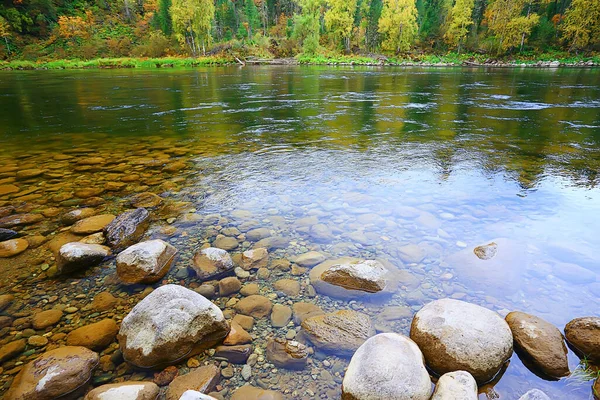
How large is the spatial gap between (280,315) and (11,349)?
6.99ft

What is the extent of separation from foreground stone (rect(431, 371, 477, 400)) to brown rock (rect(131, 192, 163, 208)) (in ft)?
Answer: 14.6

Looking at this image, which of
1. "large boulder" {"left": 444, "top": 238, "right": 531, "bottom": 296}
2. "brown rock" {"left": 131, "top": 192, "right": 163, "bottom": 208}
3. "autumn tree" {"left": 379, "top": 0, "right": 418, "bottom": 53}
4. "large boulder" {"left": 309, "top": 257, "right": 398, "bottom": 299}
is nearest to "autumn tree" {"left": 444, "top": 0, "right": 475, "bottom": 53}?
"autumn tree" {"left": 379, "top": 0, "right": 418, "bottom": 53}

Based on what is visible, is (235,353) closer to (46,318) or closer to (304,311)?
(304,311)

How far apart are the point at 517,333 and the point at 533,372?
275mm

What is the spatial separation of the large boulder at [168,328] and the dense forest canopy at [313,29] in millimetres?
59899

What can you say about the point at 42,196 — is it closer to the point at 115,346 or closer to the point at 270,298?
the point at 115,346

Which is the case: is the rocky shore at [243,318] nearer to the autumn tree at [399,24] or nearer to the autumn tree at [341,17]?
the autumn tree at [341,17]

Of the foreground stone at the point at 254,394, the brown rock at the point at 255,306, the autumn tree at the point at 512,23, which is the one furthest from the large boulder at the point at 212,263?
the autumn tree at the point at 512,23

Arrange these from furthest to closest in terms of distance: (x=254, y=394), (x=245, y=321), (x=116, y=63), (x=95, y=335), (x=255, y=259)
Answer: (x=116, y=63), (x=255, y=259), (x=245, y=321), (x=95, y=335), (x=254, y=394)

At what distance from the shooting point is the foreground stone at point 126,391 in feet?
6.72

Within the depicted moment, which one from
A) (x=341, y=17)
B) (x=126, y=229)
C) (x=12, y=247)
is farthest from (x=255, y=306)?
(x=341, y=17)

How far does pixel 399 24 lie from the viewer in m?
58.4

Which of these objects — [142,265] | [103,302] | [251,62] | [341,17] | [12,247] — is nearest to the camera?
[103,302]

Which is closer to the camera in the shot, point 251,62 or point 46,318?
point 46,318
